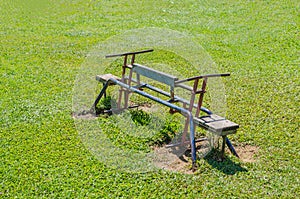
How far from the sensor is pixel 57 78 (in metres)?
9.81

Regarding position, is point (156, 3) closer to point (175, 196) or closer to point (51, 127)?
point (51, 127)

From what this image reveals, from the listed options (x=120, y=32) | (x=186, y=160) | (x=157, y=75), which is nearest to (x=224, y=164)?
(x=186, y=160)

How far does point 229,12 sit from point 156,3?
3172 millimetres

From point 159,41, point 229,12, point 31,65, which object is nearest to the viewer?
point 31,65

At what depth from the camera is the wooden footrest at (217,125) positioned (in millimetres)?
5973

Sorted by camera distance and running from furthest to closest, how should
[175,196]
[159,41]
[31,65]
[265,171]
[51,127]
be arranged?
[159,41] → [31,65] → [51,127] → [265,171] → [175,196]

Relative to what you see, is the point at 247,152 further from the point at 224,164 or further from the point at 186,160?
the point at 186,160

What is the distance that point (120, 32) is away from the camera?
1400 cm

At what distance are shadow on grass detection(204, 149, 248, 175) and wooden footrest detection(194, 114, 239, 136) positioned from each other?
418 millimetres

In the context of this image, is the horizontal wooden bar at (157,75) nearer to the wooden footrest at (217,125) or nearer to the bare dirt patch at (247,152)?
the wooden footrest at (217,125)

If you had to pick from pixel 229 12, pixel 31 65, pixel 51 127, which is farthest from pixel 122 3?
pixel 51 127

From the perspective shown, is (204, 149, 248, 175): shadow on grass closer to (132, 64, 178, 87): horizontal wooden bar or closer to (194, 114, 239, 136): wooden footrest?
(194, 114, 239, 136): wooden footrest

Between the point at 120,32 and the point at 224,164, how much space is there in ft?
28.1

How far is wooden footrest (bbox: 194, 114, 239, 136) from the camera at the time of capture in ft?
19.6
